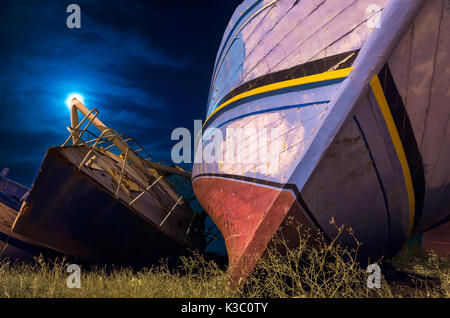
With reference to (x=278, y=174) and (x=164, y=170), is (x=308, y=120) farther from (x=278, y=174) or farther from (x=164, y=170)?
(x=164, y=170)

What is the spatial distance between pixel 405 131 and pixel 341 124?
77 cm

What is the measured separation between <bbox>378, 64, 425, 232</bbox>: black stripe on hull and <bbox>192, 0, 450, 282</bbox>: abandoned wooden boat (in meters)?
0.01

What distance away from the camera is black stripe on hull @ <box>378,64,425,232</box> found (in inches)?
113

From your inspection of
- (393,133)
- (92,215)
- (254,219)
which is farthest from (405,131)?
(92,215)

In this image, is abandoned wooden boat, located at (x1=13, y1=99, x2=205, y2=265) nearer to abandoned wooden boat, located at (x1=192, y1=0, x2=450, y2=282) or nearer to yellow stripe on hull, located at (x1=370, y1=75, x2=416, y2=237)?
abandoned wooden boat, located at (x1=192, y1=0, x2=450, y2=282)

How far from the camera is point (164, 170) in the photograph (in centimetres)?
919

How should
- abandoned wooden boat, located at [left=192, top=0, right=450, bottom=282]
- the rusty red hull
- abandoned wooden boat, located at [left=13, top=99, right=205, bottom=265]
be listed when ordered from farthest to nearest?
abandoned wooden boat, located at [left=13, top=99, right=205, bottom=265] → the rusty red hull → abandoned wooden boat, located at [left=192, top=0, right=450, bottom=282]

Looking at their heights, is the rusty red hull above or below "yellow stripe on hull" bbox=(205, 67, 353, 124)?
below

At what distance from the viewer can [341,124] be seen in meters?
2.92

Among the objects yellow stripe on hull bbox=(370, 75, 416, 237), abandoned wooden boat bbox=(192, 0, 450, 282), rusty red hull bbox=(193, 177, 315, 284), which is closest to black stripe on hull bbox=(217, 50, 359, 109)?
abandoned wooden boat bbox=(192, 0, 450, 282)
